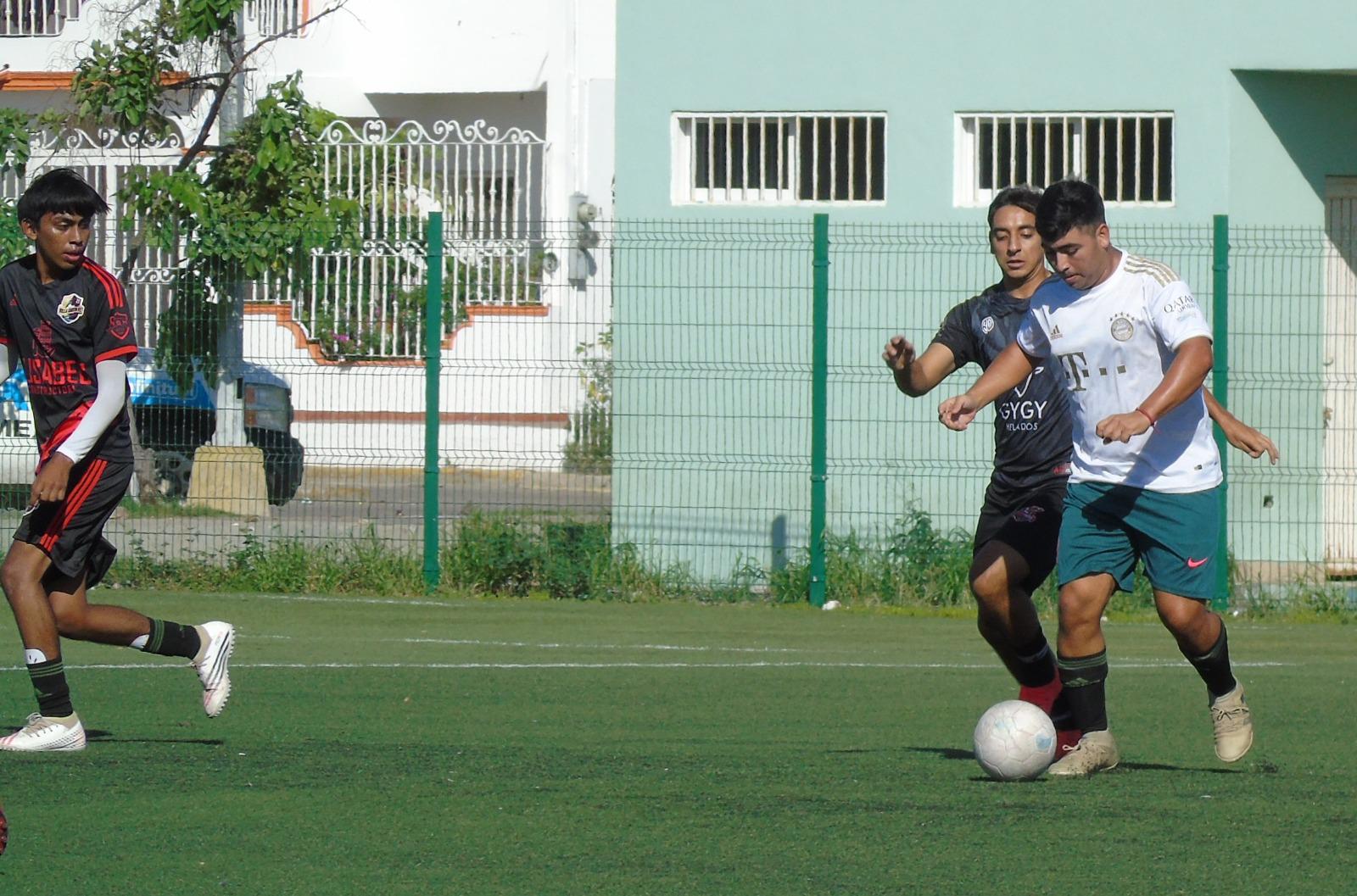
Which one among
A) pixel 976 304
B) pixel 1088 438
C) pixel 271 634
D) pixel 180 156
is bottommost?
pixel 271 634

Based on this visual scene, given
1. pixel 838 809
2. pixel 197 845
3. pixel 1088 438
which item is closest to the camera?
pixel 197 845

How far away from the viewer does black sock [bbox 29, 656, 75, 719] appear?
22.8 feet

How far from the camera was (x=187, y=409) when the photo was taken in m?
13.7

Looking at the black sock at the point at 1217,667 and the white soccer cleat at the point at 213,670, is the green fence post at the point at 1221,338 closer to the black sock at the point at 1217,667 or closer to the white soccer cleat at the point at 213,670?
the black sock at the point at 1217,667

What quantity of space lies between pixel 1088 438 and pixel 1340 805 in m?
1.40

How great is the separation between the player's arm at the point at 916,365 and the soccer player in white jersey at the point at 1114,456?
0.29 meters

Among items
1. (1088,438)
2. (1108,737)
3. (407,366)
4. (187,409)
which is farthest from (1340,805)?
(187,409)

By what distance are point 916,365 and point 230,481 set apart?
7.70m

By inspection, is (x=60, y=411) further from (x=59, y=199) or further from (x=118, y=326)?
(x=59, y=199)

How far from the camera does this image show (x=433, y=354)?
521 inches

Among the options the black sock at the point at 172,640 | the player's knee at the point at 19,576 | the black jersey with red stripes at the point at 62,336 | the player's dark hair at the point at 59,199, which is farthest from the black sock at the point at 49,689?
the player's dark hair at the point at 59,199

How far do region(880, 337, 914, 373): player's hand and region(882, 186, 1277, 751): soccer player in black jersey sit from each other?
0.02 meters

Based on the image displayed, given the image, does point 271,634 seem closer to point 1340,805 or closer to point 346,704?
point 346,704

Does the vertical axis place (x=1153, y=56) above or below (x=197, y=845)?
above
